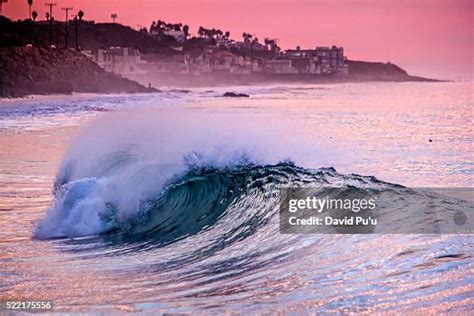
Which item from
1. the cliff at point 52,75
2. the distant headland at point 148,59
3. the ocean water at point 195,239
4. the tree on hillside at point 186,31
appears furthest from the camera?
the tree on hillside at point 186,31

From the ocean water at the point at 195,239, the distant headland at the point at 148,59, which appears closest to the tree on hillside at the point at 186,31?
the distant headland at the point at 148,59

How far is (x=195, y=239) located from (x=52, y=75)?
42.5 metres

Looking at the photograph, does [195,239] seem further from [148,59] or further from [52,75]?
[148,59]

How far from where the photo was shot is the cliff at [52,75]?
42531 millimetres

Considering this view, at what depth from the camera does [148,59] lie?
2406 inches

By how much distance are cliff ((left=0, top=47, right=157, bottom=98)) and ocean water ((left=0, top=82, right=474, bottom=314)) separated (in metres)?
29.4

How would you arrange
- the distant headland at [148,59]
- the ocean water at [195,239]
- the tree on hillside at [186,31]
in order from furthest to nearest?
1. the tree on hillside at [186,31]
2. the distant headland at [148,59]
3. the ocean water at [195,239]

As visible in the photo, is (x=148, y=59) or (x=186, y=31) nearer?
(x=148, y=59)

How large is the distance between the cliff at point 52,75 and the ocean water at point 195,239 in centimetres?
2939

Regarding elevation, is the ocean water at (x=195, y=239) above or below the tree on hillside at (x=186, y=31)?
below

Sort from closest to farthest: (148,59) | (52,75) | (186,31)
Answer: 1. (52,75)
2. (148,59)
3. (186,31)

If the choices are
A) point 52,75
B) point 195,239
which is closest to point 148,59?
point 52,75

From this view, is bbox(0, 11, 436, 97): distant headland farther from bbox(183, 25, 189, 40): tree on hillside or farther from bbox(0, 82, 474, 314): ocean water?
bbox(0, 82, 474, 314): ocean water

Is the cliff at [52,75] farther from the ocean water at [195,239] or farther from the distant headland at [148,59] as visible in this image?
the ocean water at [195,239]
